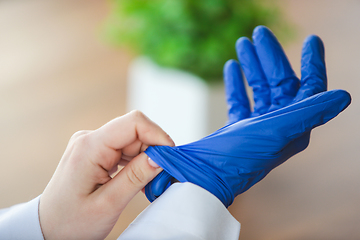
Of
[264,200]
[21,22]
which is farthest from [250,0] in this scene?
[21,22]

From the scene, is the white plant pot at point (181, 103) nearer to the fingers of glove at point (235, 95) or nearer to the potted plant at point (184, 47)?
the potted plant at point (184, 47)

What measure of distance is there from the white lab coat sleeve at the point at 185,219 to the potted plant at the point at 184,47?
0.57 metres

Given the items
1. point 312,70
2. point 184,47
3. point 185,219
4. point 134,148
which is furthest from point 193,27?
point 185,219

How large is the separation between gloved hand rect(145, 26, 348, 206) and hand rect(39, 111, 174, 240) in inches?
2.3

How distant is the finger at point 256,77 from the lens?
0.66 metres

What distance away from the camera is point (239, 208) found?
721mm

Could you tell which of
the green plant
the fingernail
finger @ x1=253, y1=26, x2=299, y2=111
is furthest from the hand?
the green plant

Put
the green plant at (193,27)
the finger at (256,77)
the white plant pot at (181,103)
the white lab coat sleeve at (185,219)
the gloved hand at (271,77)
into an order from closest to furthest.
Result: the white lab coat sleeve at (185,219) < the gloved hand at (271,77) < the finger at (256,77) < the green plant at (193,27) < the white plant pot at (181,103)

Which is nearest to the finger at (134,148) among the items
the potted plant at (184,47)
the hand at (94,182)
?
the hand at (94,182)

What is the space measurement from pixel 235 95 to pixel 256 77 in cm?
10

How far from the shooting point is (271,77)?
2.00ft

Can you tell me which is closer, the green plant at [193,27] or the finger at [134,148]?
the finger at [134,148]

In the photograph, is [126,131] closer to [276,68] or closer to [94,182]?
Result: [94,182]

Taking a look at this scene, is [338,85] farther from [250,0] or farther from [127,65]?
[127,65]
